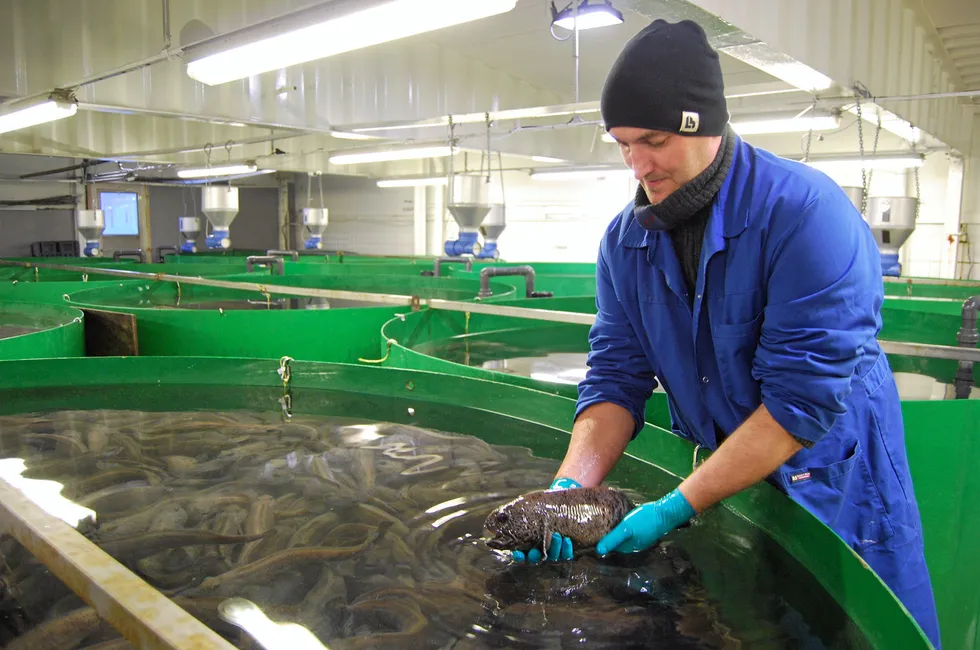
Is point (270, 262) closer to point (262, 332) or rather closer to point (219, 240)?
point (219, 240)

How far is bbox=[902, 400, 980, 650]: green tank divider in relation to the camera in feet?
6.72

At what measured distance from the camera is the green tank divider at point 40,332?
10.0ft

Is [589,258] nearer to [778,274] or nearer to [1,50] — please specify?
[1,50]

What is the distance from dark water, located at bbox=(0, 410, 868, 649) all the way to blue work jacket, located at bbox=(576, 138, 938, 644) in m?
0.25

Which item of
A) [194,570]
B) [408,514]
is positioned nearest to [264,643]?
[194,570]

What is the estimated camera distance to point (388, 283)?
731cm

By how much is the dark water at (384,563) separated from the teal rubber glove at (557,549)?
3cm

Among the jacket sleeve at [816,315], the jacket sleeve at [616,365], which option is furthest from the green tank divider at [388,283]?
the jacket sleeve at [816,315]

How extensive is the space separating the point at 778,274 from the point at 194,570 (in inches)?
51.3

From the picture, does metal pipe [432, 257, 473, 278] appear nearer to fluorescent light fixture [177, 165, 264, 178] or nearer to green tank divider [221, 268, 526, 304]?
green tank divider [221, 268, 526, 304]

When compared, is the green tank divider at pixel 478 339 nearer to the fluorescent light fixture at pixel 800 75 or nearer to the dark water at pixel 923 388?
the dark water at pixel 923 388

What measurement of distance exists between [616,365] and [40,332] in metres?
2.78

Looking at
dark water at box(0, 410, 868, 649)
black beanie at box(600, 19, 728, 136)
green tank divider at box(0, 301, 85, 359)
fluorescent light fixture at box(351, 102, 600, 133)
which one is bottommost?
dark water at box(0, 410, 868, 649)

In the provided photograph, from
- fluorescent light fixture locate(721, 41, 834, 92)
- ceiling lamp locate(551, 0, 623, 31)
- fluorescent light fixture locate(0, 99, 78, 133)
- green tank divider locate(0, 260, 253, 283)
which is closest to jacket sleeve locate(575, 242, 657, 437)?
ceiling lamp locate(551, 0, 623, 31)
